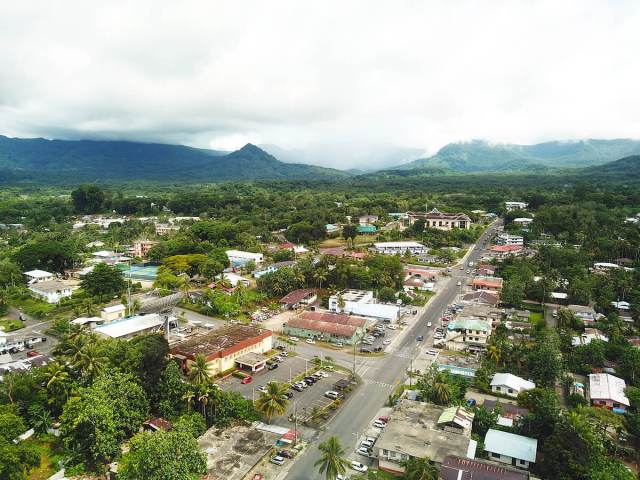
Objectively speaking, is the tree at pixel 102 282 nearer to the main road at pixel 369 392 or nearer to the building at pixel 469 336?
the main road at pixel 369 392

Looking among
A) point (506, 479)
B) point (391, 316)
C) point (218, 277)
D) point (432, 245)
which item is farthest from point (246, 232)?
point (506, 479)

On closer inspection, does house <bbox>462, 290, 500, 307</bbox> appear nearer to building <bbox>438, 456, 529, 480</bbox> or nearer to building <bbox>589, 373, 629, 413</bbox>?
building <bbox>589, 373, 629, 413</bbox>

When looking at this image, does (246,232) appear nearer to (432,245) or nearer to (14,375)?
(432,245)

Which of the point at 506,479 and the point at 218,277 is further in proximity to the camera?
the point at 218,277

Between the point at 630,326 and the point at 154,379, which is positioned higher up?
the point at 154,379

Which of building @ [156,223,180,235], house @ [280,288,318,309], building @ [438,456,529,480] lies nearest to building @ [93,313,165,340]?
house @ [280,288,318,309]

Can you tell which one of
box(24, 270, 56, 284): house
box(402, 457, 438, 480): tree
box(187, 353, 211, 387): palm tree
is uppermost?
box(187, 353, 211, 387): palm tree
